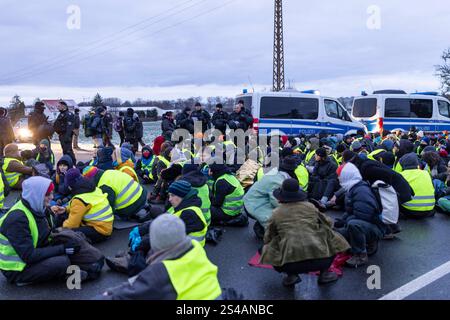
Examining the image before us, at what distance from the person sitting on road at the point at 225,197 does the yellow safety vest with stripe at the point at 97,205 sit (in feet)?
5.58

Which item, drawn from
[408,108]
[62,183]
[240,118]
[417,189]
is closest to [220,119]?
[240,118]

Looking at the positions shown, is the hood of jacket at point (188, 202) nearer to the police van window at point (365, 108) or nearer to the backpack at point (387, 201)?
the backpack at point (387, 201)

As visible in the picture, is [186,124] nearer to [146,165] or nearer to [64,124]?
[146,165]

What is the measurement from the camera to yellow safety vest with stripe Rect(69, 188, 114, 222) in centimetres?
554

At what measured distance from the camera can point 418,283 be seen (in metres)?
4.69

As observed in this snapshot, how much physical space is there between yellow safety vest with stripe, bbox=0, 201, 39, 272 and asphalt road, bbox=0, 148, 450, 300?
0.29m

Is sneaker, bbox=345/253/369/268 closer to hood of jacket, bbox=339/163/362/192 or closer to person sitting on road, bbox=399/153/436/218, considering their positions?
hood of jacket, bbox=339/163/362/192

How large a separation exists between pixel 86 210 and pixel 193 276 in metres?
3.08

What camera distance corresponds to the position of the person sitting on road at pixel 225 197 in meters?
6.59

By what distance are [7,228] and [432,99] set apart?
666 inches

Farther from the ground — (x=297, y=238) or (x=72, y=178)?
(x=72, y=178)

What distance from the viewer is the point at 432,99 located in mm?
17094

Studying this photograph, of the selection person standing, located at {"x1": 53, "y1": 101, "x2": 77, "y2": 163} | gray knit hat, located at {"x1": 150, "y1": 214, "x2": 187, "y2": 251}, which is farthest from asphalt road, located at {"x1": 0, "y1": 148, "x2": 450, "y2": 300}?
person standing, located at {"x1": 53, "y1": 101, "x2": 77, "y2": 163}
